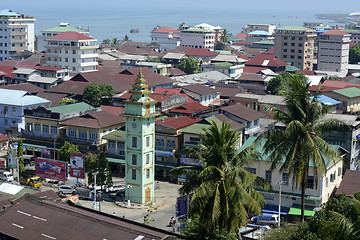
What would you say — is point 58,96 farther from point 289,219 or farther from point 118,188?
point 289,219

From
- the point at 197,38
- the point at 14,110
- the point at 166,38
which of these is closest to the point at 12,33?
the point at 197,38

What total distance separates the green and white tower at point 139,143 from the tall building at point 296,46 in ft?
314

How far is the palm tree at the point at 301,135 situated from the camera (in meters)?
27.5

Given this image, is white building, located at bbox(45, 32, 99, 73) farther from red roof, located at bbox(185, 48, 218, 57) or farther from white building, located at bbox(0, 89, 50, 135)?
white building, located at bbox(0, 89, 50, 135)

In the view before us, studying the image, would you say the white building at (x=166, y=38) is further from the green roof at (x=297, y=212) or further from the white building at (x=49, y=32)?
the green roof at (x=297, y=212)

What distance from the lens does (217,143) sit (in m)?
25.2

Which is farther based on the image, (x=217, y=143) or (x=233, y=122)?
(x=233, y=122)

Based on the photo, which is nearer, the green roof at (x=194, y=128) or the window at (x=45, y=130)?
the green roof at (x=194, y=128)

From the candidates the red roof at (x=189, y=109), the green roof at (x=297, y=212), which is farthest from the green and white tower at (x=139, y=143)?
the red roof at (x=189, y=109)

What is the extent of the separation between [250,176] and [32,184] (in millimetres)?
30374

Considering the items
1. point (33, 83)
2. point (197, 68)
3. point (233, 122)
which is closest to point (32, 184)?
point (233, 122)

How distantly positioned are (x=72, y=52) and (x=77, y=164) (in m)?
63.6

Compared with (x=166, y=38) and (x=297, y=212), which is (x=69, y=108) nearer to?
(x=297, y=212)

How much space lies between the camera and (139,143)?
46.8 m
